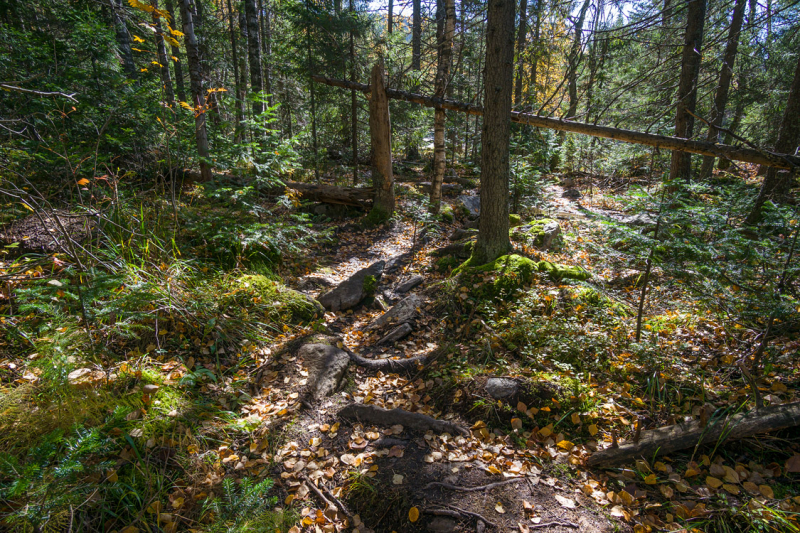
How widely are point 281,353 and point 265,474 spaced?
5.31ft

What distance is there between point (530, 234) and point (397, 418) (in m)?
5.02

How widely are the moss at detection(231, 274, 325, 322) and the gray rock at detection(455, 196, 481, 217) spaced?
257 inches

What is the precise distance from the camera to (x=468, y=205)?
10859mm

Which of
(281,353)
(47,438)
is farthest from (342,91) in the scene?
(47,438)

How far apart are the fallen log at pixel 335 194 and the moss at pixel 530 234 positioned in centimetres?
430

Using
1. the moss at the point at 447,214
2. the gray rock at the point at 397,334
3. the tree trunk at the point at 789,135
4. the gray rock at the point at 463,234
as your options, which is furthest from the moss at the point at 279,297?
the tree trunk at the point at 789,135

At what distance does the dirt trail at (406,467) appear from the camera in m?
2.44

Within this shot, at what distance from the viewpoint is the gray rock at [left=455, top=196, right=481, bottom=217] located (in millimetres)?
10465

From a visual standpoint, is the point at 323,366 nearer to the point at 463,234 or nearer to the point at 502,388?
the point at 502,388

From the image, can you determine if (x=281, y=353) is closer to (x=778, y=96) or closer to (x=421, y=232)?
(x=421, y=232)

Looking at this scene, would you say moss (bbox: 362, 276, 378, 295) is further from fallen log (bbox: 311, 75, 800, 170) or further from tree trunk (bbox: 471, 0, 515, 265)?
fallen log (bbox: 311, 75, 800, 170)

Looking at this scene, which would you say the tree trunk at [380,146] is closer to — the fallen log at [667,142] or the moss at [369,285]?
the fallen log at [667,142]

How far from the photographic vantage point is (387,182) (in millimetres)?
9461

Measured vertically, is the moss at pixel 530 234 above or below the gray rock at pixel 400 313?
above
